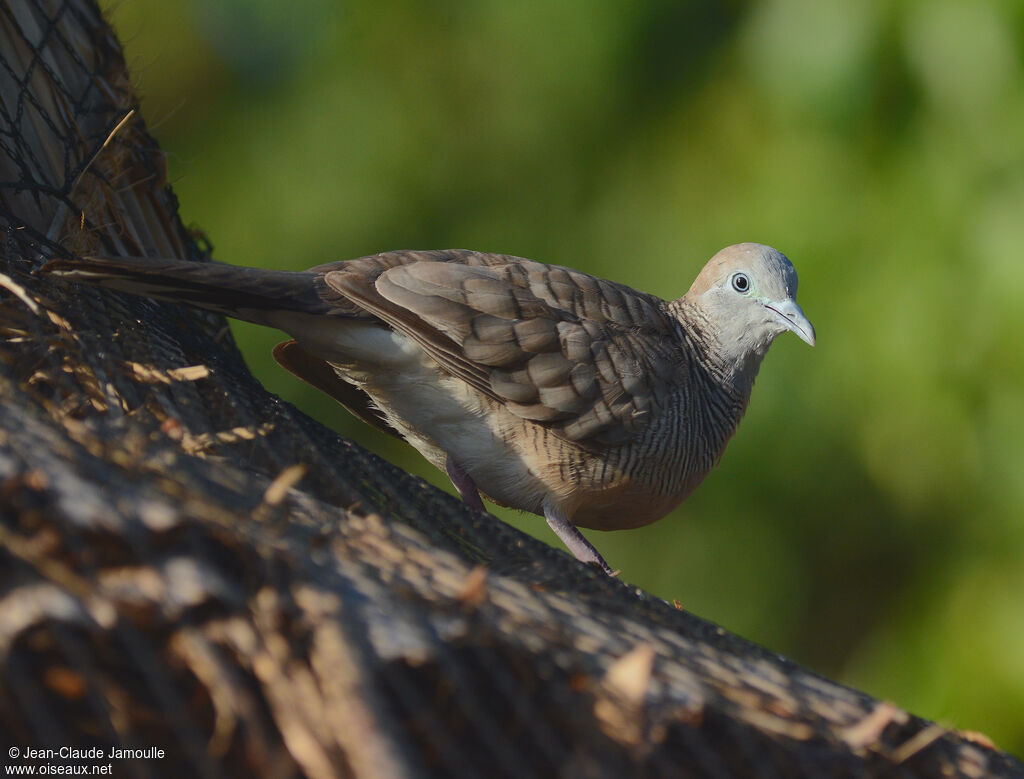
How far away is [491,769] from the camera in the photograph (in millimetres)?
1076

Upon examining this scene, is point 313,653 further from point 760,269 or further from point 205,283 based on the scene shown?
point 760,269

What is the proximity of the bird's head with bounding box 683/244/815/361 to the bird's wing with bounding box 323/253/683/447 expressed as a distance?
285 mm

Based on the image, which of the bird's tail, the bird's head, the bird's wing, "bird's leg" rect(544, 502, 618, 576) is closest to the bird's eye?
the bird's head

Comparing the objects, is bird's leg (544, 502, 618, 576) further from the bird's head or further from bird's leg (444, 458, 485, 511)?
the bird's head

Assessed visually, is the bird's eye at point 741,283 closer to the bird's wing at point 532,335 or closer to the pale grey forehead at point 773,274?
the pale grey forehead at point 773,274

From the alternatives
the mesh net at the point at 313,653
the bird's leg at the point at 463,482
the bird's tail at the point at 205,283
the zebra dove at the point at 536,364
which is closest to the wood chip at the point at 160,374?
the mesh net at the point at 313,653

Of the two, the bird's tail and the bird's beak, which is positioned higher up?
the bird's beak

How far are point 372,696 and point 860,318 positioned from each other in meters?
5.22

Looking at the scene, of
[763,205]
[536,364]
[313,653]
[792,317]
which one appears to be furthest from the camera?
[763,205]

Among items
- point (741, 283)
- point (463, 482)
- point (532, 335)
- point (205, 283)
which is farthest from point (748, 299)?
point (205, 283)

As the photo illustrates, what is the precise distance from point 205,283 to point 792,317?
1.58 metres

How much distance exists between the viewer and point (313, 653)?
38.6 inches

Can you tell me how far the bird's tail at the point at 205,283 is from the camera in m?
1.85

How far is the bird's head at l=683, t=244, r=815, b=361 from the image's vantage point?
2938 mm
